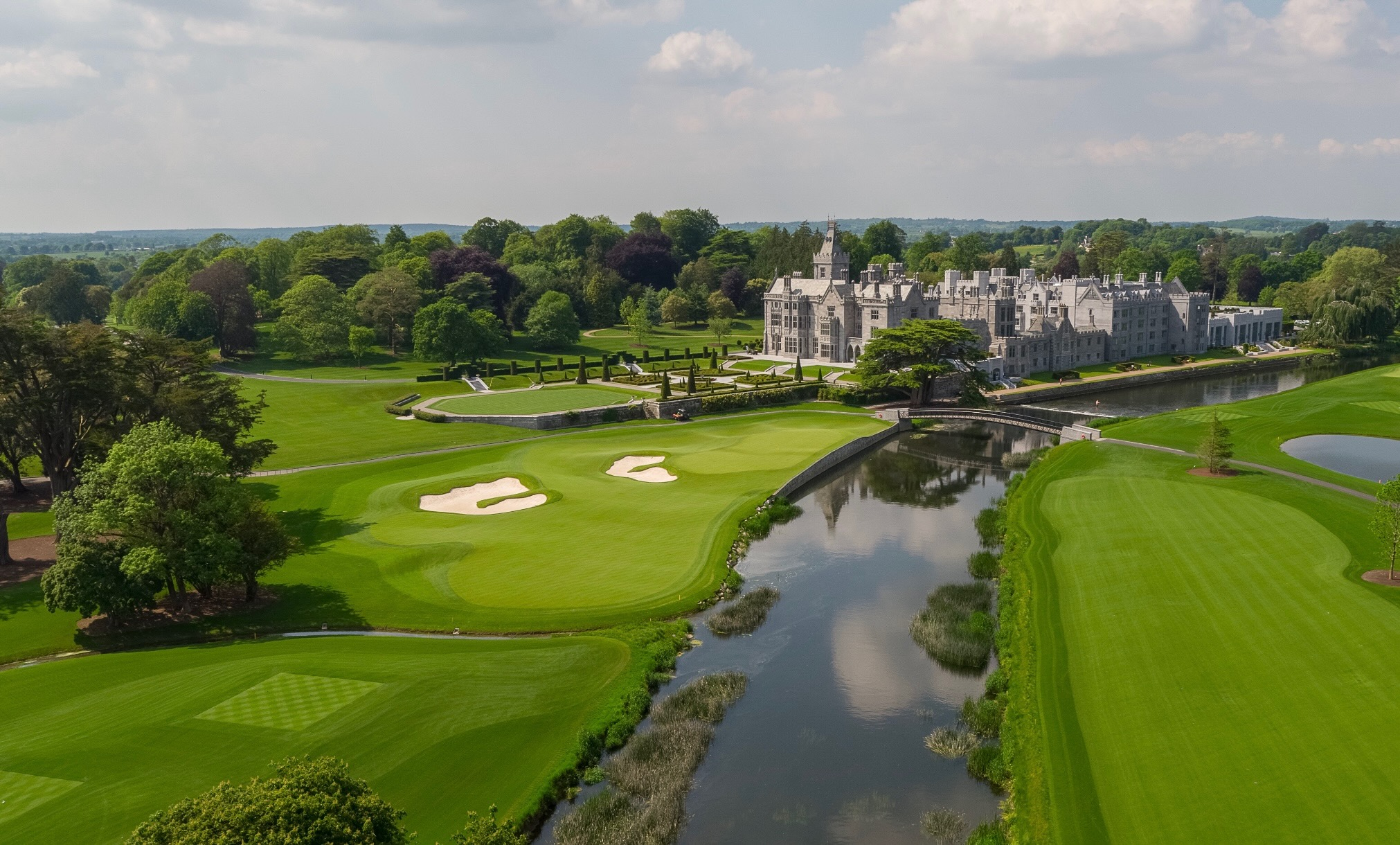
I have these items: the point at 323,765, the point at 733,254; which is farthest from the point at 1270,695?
the point at 733,254

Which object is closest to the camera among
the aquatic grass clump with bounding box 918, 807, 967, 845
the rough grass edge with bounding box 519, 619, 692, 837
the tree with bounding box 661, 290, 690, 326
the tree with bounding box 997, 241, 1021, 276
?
the aquatic grass clump with bounding box 918, 807, 967, 845

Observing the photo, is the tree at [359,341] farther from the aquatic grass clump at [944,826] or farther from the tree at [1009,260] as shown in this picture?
the tree at [1009,260]

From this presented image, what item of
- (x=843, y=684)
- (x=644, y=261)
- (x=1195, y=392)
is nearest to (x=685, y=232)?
(x=644, y=261)

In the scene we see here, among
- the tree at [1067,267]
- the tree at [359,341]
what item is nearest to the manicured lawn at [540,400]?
the tree at [359,341]

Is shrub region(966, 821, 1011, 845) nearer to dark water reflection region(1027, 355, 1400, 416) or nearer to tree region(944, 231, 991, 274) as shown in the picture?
dark water reflection region(1027, 355, 1400, 416)

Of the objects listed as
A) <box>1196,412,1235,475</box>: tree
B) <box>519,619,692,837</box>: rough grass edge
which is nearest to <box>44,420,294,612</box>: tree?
<box>519,619,692,837</box>: rough grass edge

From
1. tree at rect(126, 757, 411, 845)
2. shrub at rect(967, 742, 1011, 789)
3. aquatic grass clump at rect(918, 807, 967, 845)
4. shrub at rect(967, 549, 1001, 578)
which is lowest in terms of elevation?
aquatic grass clump at rect(918, 807, 967, 845)
